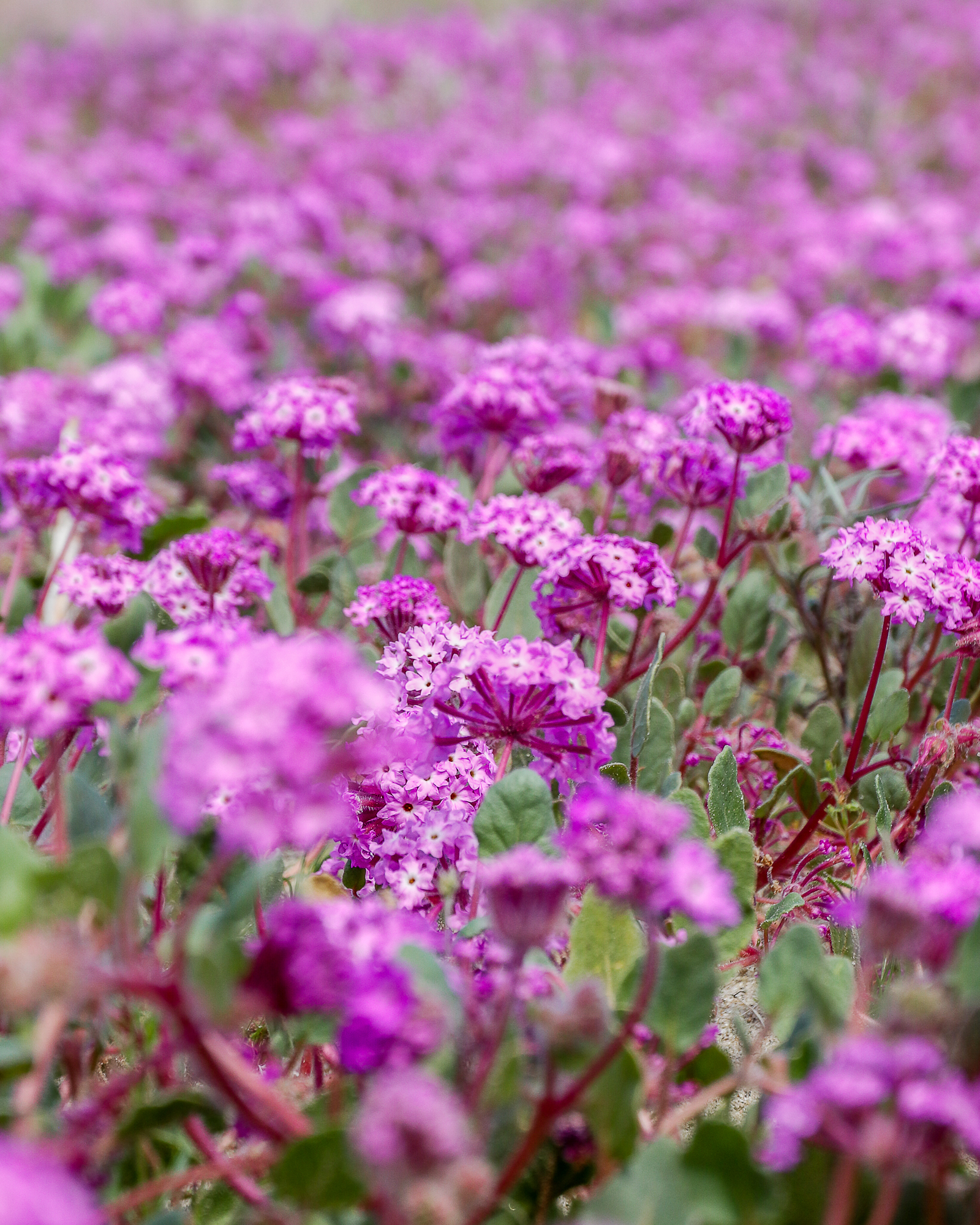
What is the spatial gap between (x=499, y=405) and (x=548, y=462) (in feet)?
0.87

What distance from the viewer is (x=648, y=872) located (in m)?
1.34

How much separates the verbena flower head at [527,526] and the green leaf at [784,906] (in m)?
0.81

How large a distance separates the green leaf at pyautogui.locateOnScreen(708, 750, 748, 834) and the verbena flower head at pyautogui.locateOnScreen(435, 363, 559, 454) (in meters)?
1.23

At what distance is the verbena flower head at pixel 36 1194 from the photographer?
0.93 meters

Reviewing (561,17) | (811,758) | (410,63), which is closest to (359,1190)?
(811,758)

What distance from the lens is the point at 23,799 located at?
7.22 feet

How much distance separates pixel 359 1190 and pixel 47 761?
3.55ft

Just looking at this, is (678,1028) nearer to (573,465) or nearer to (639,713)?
(639,713)

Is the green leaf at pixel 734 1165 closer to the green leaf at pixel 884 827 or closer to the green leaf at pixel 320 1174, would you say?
the green leaf at pixel 320 1174

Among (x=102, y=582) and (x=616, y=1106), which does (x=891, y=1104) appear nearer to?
(x=616, y=1106)

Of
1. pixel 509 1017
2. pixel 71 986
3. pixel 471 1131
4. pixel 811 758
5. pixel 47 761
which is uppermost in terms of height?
pixel 71 986

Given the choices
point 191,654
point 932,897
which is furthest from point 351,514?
point 932,897

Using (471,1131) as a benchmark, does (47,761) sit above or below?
below

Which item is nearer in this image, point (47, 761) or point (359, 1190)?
point (359, 1190)
